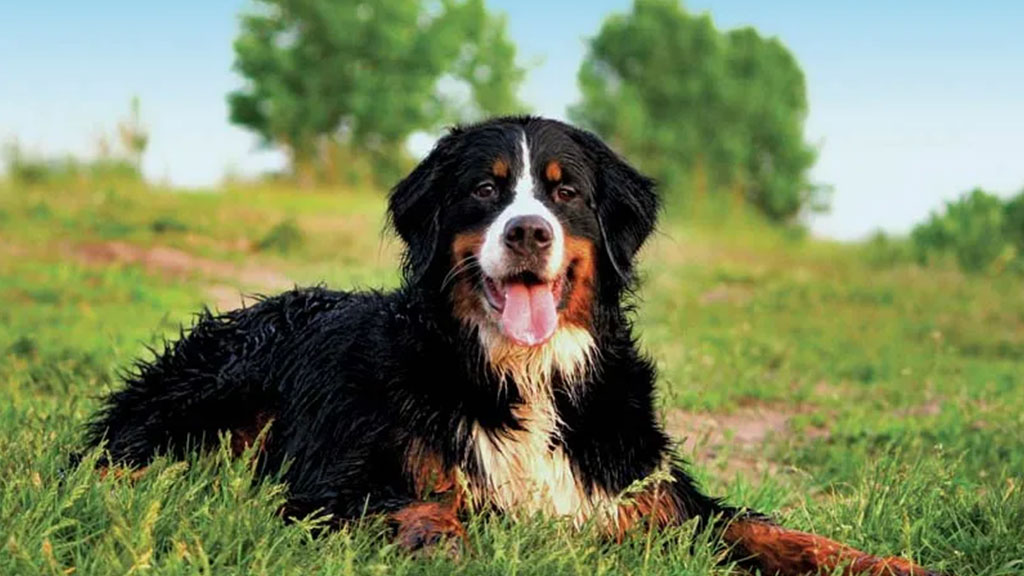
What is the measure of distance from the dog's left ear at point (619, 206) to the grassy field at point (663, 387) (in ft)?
1.42

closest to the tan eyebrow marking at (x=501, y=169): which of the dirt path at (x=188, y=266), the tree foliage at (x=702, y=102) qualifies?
the dirt path at (x=188, y=266)

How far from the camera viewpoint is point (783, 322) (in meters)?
14.4

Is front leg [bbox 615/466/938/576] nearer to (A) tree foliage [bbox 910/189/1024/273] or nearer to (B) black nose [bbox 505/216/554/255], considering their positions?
(B) black nose [bbox 505/216/554/255]

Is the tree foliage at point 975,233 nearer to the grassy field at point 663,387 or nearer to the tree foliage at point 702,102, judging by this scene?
the grassy field at point 663,387

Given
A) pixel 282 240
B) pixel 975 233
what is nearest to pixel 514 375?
pixel 282 240

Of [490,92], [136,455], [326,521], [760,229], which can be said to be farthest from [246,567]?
[490,92]

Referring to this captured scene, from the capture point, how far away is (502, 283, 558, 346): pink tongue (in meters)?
4.33

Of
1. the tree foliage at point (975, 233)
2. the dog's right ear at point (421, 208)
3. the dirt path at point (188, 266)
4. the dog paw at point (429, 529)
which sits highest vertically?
the tree foliage at point (975, 233)

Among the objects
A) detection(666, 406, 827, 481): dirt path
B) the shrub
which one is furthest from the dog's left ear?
the shrub

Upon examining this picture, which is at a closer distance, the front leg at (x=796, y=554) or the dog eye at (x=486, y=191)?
the front leg at (x=796, y=554)

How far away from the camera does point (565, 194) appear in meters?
4.47

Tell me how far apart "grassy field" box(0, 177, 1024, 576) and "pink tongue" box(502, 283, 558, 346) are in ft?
2.17

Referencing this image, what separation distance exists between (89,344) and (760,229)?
972 inches

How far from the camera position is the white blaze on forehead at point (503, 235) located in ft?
13.7
